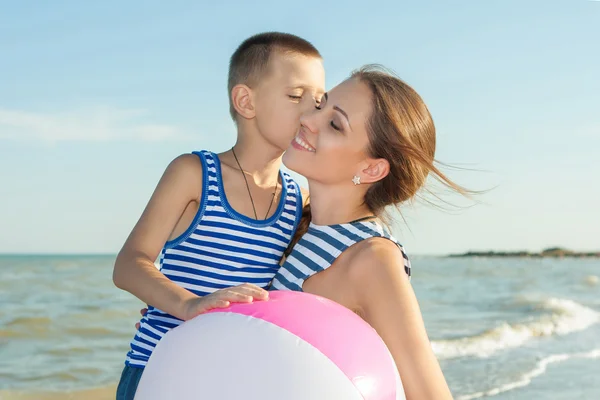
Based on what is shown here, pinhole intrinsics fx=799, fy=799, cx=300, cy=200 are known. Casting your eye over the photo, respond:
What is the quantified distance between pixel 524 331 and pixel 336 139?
34.3 ft

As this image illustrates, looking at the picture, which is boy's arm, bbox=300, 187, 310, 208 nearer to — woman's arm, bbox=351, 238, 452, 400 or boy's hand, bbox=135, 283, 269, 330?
woman's arm, bbox=351, 238, 452, 400

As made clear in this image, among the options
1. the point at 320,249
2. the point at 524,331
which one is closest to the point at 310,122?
the point at 320,249

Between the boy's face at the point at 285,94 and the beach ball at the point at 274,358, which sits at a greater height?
the boy's face at the point at 285,94

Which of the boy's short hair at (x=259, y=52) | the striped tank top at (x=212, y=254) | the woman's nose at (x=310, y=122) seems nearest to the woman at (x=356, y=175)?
the woman's nose at (x=310, y=122)

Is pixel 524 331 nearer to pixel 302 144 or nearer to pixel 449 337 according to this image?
pixel 449 337

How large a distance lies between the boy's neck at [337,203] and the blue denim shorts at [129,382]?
0.93 m

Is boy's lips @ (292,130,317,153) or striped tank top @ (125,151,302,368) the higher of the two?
boy's lips @ (292,130,317,153)

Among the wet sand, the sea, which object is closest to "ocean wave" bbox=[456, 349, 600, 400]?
the sea

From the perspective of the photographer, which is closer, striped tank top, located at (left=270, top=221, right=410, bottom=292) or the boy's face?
striped tank top, located at (left=270, top=221, right=410, bottom=292)

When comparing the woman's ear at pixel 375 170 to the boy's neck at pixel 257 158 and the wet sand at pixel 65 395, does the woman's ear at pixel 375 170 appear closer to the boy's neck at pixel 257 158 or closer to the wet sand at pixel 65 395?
the boy's neck at pixel 257 158

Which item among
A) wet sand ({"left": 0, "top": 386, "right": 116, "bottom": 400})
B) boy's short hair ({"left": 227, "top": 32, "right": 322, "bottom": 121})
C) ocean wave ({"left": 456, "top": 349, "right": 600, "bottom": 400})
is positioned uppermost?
boy's short hair ({"left": 227, "top": 32, "right": 322, "bottom": 121})

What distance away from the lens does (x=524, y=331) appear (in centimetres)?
1265

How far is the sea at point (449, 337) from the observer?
8445 millimetres

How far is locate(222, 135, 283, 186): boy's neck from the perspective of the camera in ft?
11.5
